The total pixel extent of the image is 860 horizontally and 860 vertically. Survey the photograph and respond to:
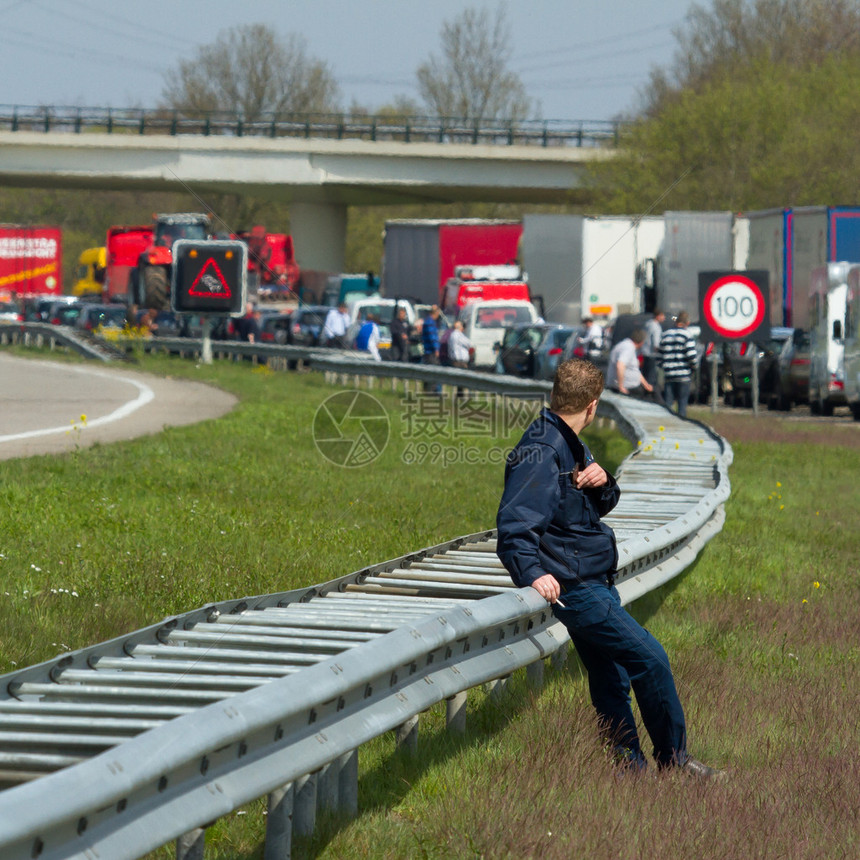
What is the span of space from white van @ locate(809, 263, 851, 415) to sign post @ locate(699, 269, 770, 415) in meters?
3.64

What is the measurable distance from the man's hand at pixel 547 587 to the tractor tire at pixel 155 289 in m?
45.7

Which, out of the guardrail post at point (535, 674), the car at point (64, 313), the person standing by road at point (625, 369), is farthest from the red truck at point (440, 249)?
the guardrail post at point (535, 674)

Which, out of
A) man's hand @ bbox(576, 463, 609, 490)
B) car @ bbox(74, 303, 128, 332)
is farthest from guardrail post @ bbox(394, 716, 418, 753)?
car @ bbox(74, 303, 128, 332)

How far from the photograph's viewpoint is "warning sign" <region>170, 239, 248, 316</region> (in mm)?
34250

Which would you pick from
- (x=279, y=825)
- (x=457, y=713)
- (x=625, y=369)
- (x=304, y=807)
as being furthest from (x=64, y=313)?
(x=279, y=825)

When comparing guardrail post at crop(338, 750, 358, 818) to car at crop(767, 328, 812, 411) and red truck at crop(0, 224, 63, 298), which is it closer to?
car at crop(767, 328, 812, 411)

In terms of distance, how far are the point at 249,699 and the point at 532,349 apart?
98.3 feet

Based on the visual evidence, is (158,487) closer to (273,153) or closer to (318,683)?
(318,683)

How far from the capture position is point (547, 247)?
140ft

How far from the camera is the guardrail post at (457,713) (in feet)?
17.7

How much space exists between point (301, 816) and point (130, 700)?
57 cm

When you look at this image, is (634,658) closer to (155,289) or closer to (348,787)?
(348,787)

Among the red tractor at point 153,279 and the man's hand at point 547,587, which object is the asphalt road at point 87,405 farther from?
the red tractor at point 153,279

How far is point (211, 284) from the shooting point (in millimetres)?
34406
